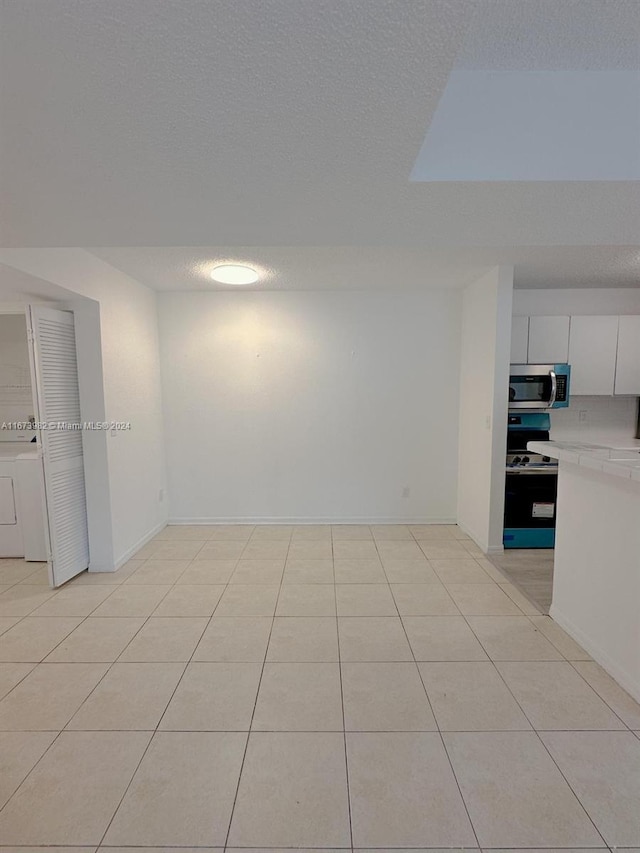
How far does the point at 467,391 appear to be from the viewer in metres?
4.05

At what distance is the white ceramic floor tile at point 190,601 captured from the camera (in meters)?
2.68

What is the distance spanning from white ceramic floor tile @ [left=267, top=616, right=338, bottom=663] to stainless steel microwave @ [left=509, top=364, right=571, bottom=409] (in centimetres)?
258

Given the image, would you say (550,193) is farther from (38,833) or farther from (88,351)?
(88,351)

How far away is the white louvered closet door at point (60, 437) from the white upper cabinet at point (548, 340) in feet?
13.4

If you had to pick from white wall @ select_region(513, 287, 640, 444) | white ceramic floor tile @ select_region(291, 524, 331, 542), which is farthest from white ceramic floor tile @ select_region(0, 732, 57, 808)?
white wall @ select_region(513, 287, 640, 444)

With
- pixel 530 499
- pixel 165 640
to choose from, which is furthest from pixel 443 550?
pixel 165 640

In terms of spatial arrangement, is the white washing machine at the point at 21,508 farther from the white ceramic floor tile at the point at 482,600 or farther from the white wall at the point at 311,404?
the white ceramic floor tile at the point at 482,600

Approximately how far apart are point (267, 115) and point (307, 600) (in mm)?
2755

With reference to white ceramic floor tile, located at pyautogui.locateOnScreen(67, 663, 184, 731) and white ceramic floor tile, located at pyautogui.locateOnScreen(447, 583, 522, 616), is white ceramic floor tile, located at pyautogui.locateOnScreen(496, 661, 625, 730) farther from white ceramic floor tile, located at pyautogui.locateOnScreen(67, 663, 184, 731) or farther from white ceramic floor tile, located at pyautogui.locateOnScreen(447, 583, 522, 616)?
white ceramic floor tile, located at pyautogui.locateOnScreen(67, 663, 184, 731)

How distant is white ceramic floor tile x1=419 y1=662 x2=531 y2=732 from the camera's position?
1757mm

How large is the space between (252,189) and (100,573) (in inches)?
128

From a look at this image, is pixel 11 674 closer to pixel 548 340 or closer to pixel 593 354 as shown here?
pixel 548 340

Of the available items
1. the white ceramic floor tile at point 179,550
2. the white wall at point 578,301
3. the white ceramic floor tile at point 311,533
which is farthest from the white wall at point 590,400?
the white ceramic floor tile at point 179,550

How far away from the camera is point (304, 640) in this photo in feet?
7.73
